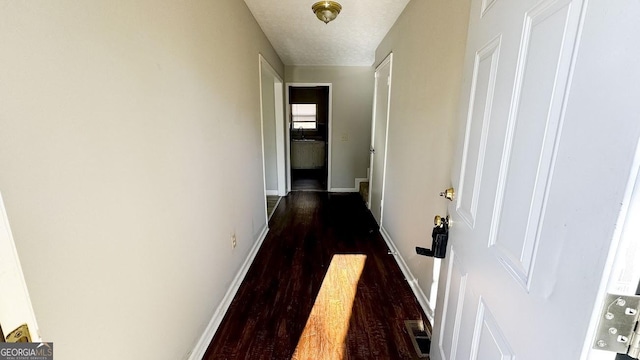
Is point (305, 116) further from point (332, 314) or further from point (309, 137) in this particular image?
point (332, 314)

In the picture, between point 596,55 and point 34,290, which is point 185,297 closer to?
point 34,290

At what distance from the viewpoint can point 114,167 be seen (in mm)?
891

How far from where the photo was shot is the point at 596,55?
459mm

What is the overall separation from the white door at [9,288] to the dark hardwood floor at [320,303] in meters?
1.31

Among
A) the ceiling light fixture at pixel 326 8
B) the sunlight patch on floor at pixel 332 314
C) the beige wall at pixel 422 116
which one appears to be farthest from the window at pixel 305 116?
the sunlight patch on floor at pixel 332 314

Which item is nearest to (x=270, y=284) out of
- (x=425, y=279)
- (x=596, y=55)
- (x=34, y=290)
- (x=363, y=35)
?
(x=425, y=279)

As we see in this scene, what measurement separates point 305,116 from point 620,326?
336 inches

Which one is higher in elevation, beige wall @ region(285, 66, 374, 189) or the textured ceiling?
the textured ceiling

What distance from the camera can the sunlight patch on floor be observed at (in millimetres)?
1562

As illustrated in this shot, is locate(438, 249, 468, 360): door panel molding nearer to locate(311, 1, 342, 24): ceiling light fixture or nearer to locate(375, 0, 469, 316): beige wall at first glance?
locate(375, 0, 469, 316): beige wall

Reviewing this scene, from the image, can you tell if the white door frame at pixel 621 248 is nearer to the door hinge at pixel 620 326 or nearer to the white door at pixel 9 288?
the door hinge at pixel 620 326

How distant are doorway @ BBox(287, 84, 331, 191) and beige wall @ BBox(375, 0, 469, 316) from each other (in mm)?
2308

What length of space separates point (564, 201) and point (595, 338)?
235 millimetres

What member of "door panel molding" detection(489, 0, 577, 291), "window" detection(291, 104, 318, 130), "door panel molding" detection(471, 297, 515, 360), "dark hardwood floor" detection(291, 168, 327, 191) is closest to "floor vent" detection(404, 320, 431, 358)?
"door panel molding" detection(471, 297, 515, 360)
